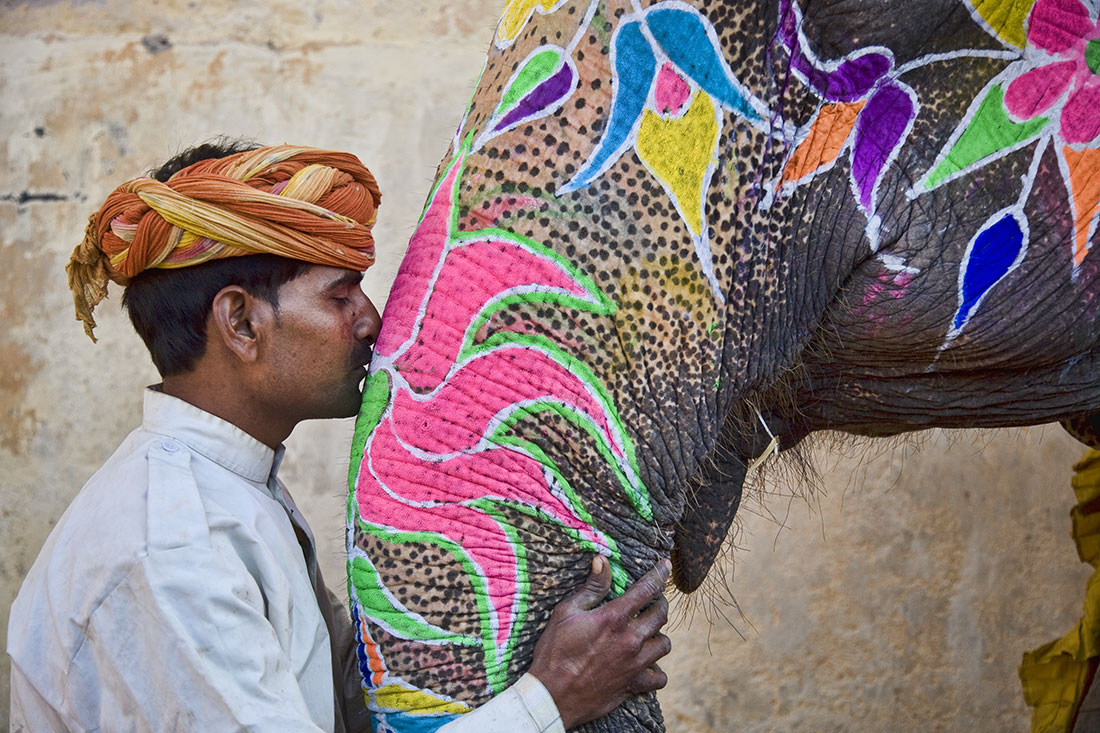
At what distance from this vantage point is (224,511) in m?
1.36

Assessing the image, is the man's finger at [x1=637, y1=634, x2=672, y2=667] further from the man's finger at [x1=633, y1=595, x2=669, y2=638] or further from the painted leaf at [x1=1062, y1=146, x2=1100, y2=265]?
the painted leaf at [x1=1062, y1=146, x2=1100, y2=265]

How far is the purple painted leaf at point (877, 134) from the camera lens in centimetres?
137

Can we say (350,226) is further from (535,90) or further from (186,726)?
(186,726)

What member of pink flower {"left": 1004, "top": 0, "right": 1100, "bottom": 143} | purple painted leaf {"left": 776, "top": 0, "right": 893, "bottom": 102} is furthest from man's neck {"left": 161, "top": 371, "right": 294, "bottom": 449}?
pink flower {"left": 1004, "top": 0, "right": 1100, "bottom": 143}

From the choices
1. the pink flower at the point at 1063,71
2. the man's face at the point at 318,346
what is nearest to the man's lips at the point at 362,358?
the man's face at the point at 318,346

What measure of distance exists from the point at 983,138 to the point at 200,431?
0.92m

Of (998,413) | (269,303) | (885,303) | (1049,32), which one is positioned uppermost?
(269,303)

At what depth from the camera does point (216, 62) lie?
2.89 metres

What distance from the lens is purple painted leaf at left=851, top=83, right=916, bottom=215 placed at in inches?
54.1

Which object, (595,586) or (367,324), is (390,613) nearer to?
(595,586)

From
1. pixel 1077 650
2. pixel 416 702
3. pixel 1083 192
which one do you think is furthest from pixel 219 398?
pixel 1077 650

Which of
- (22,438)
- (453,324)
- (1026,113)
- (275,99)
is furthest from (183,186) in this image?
(22,438)

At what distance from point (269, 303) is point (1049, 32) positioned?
0.90 meters

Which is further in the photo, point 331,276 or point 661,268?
point 331,276
